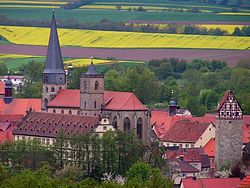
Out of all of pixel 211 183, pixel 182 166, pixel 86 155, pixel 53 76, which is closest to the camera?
pixel 211 183

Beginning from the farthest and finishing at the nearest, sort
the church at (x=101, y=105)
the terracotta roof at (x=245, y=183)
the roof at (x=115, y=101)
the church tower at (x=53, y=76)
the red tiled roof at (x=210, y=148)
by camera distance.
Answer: the church tower at (x=53, y=76) < the roof at (x=115, y=101) < the church at (x=101, y=105) < the red tiled roof at (x=210, y=148) < the terracotta roof at (x=245, y=183)

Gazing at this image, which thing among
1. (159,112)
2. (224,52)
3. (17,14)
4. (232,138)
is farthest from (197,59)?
(232,138)

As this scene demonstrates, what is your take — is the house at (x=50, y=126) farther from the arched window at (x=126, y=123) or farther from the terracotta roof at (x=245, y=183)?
the terracotta roof at (x=245, y=183)

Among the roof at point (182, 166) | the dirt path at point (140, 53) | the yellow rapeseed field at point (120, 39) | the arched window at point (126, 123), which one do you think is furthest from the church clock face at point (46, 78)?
the yellow rapeseed field at point (120, 39)

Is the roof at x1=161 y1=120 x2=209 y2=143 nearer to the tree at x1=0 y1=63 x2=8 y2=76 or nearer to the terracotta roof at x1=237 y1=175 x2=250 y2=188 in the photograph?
the terracotta roof at x1=237 y1=175 x2=250 y2=188

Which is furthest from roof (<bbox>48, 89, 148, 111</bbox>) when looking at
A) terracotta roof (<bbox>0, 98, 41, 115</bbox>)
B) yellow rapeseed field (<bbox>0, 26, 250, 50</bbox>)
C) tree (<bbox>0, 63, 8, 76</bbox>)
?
yellow rapeseed field (<bbox>0, 26, 250, 50</bbox>)

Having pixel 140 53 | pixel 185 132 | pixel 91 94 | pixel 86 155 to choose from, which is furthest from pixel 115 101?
pixel 140 53

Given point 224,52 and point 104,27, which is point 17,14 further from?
point 224,52

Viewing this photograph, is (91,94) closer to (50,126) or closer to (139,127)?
(50,126)
